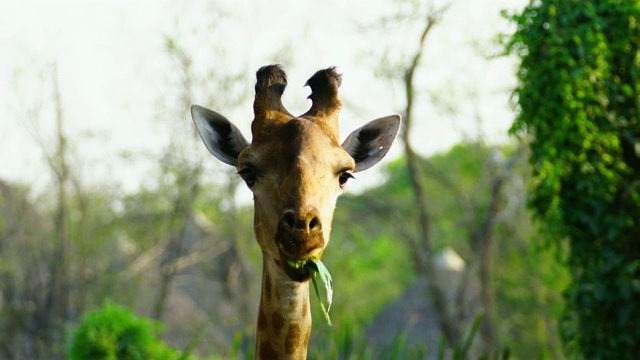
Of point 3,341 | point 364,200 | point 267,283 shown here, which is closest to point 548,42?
point 267,283

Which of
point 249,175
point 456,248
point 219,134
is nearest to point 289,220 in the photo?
point 249,175

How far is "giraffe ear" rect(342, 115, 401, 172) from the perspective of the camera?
16.1ft

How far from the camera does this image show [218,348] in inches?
1061

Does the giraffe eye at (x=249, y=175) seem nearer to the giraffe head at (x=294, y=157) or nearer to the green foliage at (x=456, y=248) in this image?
the giraffe head at (x=294, y=157)

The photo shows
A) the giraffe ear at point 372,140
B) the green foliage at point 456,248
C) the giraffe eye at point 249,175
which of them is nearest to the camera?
the giraffe eye at point 249,175

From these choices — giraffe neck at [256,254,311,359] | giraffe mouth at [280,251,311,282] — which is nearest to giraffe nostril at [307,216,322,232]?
giraffe mouth at [280,251,311,282]

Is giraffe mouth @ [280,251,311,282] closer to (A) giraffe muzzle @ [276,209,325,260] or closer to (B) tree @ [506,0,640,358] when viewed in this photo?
(A) giraffe muzzle @ [276,209,325,260]

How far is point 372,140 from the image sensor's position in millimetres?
4957

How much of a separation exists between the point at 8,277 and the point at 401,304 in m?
14.2

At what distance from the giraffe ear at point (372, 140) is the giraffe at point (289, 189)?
300 mm

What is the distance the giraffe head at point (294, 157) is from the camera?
3.82 m

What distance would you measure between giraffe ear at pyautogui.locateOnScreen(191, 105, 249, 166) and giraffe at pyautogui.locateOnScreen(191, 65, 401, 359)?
1.2 inches

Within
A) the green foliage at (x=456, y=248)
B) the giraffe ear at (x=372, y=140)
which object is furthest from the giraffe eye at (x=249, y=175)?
the green foliage at (x=456, y=248)

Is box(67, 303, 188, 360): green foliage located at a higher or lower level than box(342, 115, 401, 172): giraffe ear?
lower
